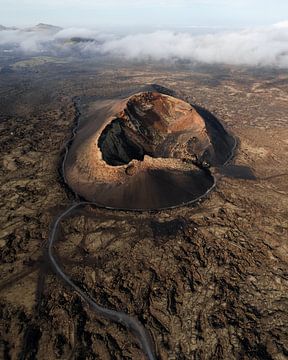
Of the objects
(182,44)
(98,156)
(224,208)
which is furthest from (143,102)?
(182,44)

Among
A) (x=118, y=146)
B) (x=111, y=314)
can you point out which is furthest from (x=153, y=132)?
(x=111, y=314)

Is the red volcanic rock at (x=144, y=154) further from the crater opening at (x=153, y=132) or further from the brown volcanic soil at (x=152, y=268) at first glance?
the brown volcanic soil at (x=152, y=268)

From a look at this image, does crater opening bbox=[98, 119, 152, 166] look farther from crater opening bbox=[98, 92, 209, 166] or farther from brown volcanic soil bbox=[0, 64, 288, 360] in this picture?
brown volcanic soil bbox=[0, 64, 288, 360]

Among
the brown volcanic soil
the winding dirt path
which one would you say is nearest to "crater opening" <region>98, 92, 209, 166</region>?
the brown volcanic soil

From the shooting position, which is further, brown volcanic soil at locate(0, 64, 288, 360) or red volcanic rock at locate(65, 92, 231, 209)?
red volcanic rock at locate(65, 92, 231, 209)

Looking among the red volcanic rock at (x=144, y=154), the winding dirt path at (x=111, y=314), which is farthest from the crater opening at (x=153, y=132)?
the winding dirt path at (x=111, y=314)

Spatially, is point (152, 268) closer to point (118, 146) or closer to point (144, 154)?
point (118, 146)
